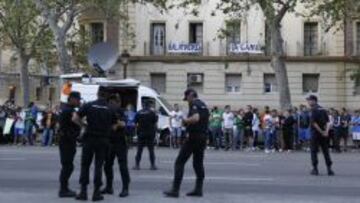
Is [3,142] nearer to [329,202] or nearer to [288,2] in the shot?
[288,2]

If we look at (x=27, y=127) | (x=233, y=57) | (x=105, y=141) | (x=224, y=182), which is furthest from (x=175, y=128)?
(x=105, y=141)

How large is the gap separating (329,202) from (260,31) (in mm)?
40234

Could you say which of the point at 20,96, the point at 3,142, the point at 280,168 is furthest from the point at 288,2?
the point at 20,96

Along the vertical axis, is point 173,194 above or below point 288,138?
below

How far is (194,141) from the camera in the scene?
1446 cm

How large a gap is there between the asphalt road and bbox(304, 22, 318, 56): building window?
29630mm

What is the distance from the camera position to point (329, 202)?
13.8m

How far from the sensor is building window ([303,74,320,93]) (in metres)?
53.3

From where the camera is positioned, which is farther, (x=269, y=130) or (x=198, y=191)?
(x=269, y=130)

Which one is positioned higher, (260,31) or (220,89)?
(260,31)

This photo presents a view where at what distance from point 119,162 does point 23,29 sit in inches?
1438

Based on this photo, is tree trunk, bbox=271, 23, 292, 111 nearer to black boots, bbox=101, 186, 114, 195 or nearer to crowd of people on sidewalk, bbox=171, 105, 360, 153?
crowd of people on sidewalk, bbox=171, 105, 360, 153

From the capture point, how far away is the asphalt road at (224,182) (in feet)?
46.8

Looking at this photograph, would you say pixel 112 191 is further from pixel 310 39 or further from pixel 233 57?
pixel 310 39
